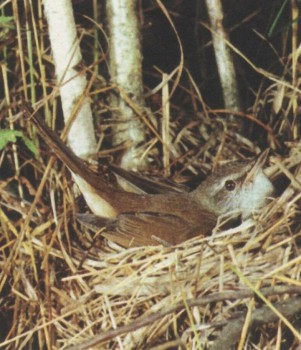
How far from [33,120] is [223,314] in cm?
120

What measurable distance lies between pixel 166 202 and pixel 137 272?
2.19 feet

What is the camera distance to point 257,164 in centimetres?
401

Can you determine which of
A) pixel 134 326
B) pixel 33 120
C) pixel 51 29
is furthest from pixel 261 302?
pixel 51 29

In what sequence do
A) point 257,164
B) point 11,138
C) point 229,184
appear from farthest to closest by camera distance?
point 229,184 < point 257,164 < point 11,138

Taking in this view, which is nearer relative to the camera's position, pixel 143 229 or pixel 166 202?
pixel 143 229

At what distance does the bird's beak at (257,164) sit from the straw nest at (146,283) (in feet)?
0.29

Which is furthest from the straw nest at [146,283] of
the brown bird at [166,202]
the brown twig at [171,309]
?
the brown bird at [166,202]

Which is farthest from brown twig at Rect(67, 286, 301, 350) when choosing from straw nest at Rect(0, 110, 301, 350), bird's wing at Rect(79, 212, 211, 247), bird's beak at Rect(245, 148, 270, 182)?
bird's beak at Rect(245, 148, 270, 182)

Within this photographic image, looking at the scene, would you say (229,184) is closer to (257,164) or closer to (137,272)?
(257,164)

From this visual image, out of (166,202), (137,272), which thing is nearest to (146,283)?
(137,272)

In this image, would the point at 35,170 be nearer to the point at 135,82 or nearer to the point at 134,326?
the point at 135,82

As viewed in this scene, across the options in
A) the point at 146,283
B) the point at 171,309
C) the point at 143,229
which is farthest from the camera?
the point at 143,229

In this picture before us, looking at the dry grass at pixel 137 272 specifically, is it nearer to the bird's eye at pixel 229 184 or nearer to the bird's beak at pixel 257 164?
the bird's beak at pixel 257 164

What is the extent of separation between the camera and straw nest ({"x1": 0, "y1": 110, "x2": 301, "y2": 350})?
3.09 meters
